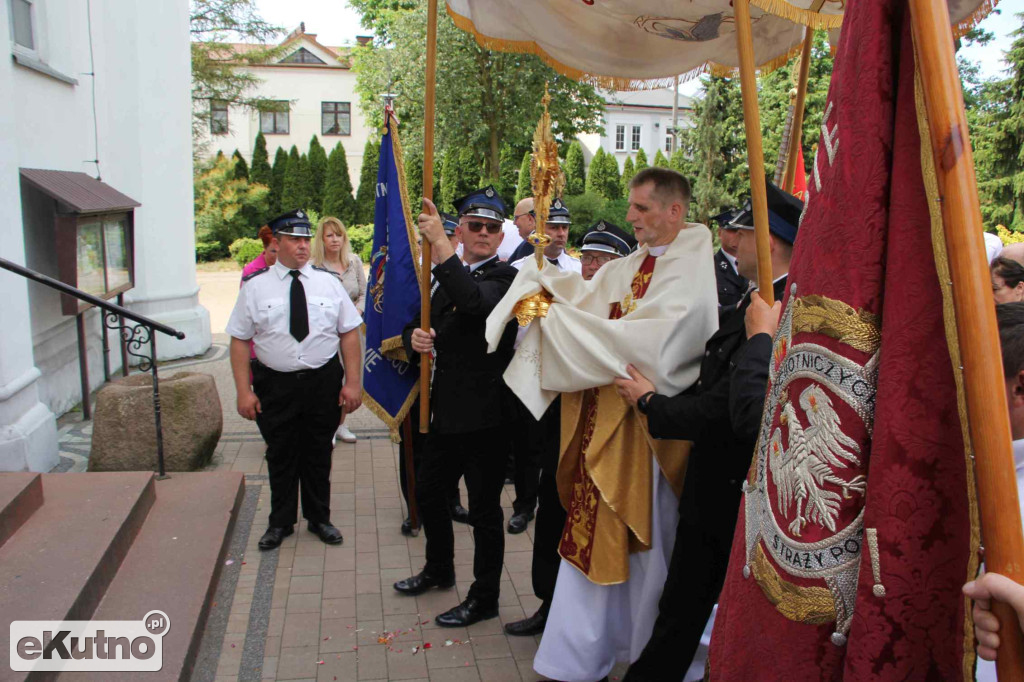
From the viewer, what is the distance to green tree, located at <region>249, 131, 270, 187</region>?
33.2 metres

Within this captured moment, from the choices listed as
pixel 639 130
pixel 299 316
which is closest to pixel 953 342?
pixel 299 316

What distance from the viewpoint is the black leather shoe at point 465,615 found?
412cm

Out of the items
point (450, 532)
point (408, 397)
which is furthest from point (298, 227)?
point (450, 532)

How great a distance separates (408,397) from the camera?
4.84 meters

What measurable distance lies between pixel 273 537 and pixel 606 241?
116 inches

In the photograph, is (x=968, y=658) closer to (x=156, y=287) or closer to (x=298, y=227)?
(x=298, y=227)

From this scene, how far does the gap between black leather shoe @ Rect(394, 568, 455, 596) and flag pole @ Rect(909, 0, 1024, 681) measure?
12.1 feet

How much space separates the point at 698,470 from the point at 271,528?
3.22 metres

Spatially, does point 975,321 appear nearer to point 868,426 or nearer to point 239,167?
point 868,426

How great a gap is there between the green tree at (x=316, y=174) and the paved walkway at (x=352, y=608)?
28.9 meters

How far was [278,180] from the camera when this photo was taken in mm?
34281

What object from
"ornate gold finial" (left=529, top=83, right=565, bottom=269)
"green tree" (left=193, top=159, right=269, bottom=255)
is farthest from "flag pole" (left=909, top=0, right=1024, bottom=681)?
"green tree" (left=193, top=159, right=269, bottom=255)

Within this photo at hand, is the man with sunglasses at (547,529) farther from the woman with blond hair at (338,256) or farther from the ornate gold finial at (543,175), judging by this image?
the woman with blond hair at (338,256)

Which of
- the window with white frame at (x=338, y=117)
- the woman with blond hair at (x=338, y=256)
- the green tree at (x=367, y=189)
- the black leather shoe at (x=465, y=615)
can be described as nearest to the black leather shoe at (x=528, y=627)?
the black leather shoe at (x=465, y=615)
